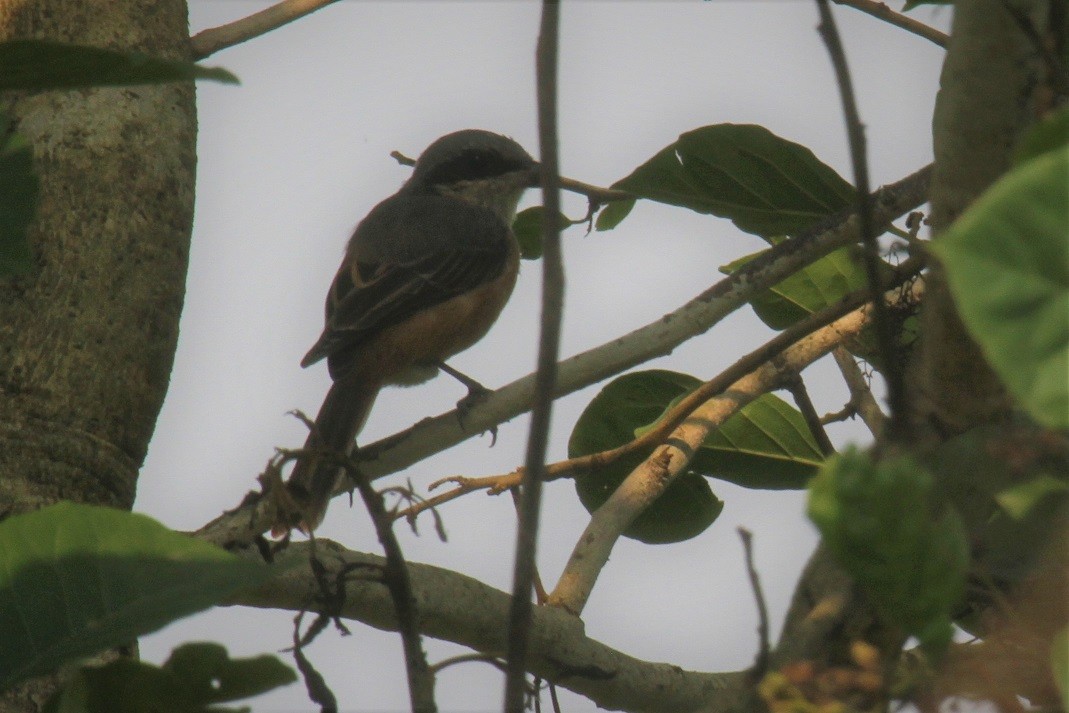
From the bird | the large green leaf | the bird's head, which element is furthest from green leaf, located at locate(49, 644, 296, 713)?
the bird's head

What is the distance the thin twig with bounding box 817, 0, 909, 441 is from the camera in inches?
54.1

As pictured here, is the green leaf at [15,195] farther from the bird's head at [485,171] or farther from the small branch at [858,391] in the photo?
the bird's head at [485,171]

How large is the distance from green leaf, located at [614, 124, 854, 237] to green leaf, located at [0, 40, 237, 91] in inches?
74.9

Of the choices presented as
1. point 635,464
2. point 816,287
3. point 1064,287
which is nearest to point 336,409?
point 635,464

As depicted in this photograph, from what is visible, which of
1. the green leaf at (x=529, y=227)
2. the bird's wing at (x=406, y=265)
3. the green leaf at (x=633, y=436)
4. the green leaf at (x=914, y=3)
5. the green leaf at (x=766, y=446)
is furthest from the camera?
the bird's wing at (x=406, y=265)

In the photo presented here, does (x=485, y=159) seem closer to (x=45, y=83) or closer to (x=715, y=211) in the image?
(x=715, y=211)

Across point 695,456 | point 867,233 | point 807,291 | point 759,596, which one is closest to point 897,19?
point 807,291

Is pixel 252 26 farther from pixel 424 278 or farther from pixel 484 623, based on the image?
pixel 484 623

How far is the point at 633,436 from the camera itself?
13.7ft

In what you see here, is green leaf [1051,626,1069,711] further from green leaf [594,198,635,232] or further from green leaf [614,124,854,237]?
green leaf [594,198,635,232]

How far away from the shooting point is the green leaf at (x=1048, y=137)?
1012mm

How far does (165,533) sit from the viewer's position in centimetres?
181

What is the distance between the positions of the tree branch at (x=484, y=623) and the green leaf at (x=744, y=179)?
1201 millimetres

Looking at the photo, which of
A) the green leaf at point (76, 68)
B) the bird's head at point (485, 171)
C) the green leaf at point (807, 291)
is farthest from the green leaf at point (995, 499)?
the bird's head at point (485, 171)
